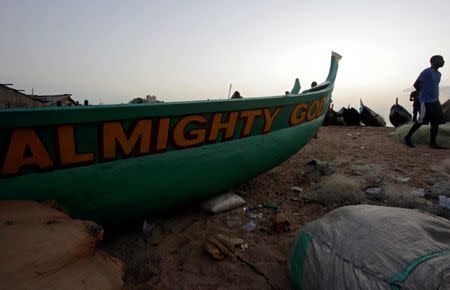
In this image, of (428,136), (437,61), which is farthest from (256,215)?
(428,136)

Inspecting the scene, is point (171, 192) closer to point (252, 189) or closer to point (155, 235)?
point (155, 235)

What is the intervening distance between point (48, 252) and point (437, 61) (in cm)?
610

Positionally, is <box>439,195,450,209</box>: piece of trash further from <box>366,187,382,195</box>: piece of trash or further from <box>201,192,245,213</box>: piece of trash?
<box>201,192,245,213</box>: piece of trash

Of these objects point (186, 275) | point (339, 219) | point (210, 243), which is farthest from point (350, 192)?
point (186, 275)

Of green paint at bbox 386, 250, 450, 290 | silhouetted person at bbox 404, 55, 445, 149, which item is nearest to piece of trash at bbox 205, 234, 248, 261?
green paint at bbox 386, 250, 450, 290

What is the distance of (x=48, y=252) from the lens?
1425mm

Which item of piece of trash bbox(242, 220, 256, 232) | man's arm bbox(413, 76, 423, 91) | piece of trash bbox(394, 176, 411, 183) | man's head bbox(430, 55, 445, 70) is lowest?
piece of trash bbox(242, 220, 256, 232)

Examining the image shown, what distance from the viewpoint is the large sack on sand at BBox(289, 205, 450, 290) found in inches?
50.5

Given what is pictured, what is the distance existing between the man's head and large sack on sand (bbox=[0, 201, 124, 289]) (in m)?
5.79

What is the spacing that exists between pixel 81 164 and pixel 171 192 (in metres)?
0.77

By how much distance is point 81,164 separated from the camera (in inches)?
76.0

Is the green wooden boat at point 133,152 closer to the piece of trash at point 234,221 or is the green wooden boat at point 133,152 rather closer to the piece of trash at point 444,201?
the piece of trash at point 234,221

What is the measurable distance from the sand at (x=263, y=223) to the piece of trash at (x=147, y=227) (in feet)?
0.08

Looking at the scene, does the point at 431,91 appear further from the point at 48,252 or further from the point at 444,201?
the point at 48,252
